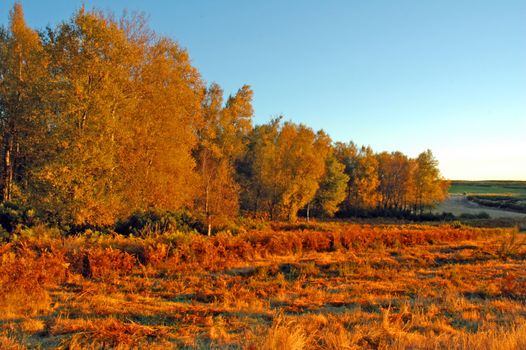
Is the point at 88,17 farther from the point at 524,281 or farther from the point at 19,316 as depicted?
the point at 524,281

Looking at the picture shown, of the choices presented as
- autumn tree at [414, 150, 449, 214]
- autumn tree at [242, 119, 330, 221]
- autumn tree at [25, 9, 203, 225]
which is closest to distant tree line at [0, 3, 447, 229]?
autumn tree at [25, 9, 203, 225]

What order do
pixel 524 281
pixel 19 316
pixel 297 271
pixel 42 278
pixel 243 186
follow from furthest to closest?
pixel 243 186 → pixel 297 271 → pixel 524 281 → pixel 42 278 → pixel 19 316

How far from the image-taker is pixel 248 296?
8273mm

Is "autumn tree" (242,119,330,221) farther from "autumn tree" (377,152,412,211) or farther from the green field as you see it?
the green field

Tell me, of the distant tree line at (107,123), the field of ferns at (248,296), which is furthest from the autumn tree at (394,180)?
the field of ferns at (248,296)

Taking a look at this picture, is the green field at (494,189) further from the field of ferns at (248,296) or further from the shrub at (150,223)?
the shrub at (150,223)

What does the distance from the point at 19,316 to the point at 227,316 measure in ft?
12.7

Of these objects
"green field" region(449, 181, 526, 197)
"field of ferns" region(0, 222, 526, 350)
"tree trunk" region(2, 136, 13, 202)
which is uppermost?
"tree trunk" region(2, 136, 13, 202)

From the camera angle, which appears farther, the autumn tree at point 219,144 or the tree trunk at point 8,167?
the autumn tree at point 219,144

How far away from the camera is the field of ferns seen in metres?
5.03

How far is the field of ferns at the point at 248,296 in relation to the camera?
198 inches

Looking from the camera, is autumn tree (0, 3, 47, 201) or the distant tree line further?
autumn tree (0, 3, 47, 201)

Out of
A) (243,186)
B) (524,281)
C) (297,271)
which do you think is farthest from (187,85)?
(243,186)

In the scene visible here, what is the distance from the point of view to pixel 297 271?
1141cm
